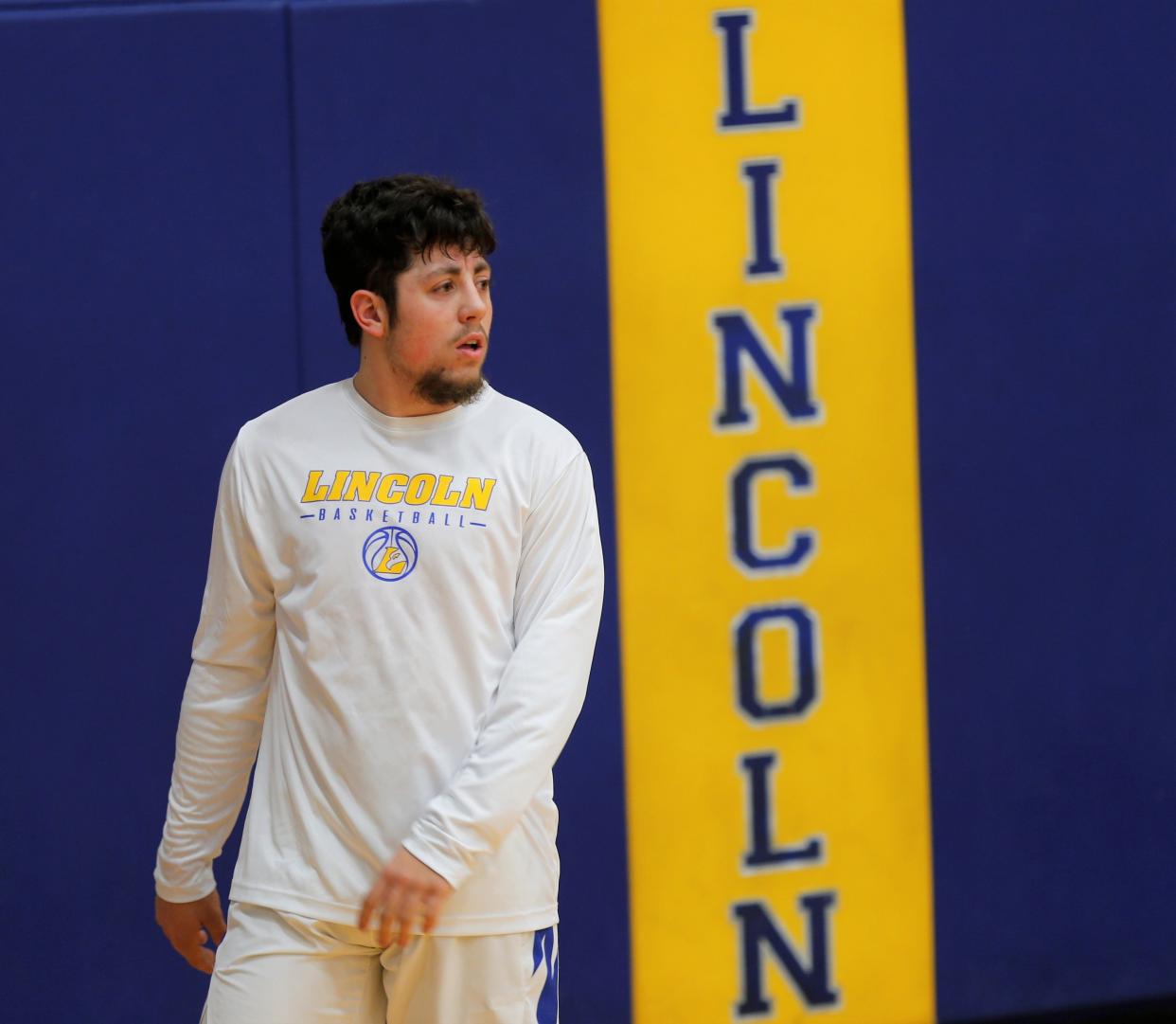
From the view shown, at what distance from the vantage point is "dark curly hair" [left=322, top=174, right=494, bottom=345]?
2.86 metres

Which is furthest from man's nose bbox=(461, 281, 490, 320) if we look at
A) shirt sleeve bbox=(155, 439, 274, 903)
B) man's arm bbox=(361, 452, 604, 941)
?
shirt sleeve bbox=(155, 439, 274, 903)

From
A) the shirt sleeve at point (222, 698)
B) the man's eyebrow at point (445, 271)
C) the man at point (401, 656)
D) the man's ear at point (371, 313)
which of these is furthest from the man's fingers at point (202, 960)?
the man's eyebrow at point (445, 271)

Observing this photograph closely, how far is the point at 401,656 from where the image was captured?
2766mm

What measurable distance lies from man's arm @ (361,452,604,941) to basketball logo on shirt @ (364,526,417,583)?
0.57 ft

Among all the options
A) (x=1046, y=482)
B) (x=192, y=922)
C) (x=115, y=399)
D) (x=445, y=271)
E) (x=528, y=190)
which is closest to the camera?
(x=445, y=271)

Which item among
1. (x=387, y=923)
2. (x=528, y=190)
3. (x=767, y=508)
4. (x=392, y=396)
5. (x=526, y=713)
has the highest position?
(x=528, y=190)

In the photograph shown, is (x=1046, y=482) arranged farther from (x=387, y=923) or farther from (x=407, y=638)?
(x=387, y=923)

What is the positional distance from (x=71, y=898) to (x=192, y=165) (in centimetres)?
147

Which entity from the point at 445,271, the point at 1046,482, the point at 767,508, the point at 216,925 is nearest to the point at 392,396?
the point at 445,271

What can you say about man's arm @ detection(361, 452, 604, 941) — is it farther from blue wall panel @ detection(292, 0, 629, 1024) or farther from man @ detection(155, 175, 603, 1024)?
blue wall panel @ detection(292, 0, 629, 1024)

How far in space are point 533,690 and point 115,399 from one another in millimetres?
1449

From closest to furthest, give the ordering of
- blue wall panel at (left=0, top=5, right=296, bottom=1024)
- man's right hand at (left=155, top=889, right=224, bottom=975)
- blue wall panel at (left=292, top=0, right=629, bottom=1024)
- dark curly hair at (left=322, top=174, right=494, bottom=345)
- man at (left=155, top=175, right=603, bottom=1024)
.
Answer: man at (left=155, top=175, right=603, bottom=1024) < dark curly hair at (left=322, top=174, right=494, bottom=345) < man's right hand at (left=155, top=889, right=224, bottom=975) < blue wall panel at (left=0, top=5, right=296, bottom=1024) < blue wall panel at (left=292, top=0, right=629, bottom=1024)

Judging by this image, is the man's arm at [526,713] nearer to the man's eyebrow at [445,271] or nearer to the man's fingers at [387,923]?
the man's fingers at [387,923]

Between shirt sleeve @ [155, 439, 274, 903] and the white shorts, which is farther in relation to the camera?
shirt sleeve @ [155, 439, 274, 903]
